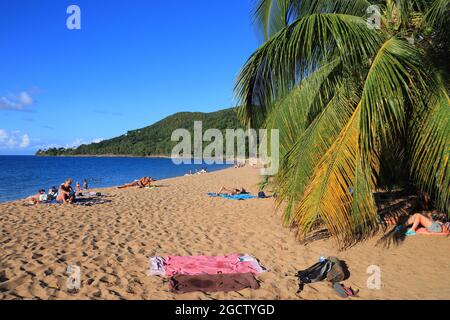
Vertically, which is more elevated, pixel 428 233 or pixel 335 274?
pixel 428 233

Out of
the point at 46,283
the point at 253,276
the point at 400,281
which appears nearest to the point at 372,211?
the point at 400,281

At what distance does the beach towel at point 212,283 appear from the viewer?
159 inches

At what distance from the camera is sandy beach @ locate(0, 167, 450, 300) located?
400 cm

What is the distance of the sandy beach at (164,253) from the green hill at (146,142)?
3664 inches

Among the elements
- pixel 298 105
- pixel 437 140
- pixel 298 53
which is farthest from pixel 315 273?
pixel 298 53

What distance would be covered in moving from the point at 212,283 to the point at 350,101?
11.3 ft

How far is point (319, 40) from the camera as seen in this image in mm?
4602

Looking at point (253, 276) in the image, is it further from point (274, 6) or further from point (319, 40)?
point (274, 6)

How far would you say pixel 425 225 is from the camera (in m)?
6.40

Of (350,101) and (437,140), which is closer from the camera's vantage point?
(437,140)

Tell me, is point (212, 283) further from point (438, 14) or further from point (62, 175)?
point (62, 175)

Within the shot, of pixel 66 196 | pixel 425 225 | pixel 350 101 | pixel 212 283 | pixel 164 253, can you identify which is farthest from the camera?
pixel 66 196

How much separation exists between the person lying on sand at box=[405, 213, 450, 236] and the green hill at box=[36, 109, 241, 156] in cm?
9505

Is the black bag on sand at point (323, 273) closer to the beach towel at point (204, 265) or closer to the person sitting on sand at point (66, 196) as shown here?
the beach towel at point (204, 265)
